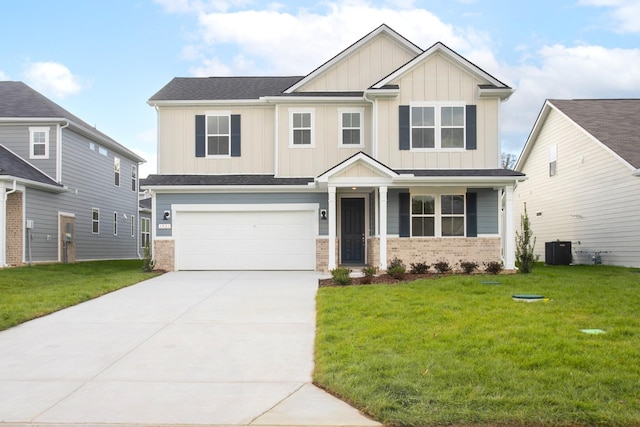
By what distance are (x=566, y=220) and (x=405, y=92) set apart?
9.68m

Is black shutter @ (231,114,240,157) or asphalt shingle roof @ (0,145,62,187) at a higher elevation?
black shutter @ (231,114,240,157)

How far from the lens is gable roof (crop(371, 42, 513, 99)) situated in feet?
59.2

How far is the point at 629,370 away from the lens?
6.22 metres

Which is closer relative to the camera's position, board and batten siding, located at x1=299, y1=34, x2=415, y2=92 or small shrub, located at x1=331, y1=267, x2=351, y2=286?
small shrub, located at x1=331, y1=267, x2=351, y2=286

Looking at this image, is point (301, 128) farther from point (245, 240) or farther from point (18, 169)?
point (18, 169)

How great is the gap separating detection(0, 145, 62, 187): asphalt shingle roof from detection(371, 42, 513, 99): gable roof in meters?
12.6

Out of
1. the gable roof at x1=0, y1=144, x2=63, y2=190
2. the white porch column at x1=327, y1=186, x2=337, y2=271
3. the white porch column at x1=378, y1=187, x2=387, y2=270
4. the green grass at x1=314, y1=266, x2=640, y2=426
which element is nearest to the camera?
the green grass at x1=314, y1=266, x2=640, y2=426

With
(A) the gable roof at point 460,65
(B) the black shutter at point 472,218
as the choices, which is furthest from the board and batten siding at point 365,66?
(B) the black shutter at point 472,218

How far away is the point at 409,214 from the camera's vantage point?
1830 centimetres

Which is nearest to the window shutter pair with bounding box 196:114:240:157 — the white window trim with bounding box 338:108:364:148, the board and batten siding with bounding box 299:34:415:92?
the board and batten siding with bounding box 299:34:415:92

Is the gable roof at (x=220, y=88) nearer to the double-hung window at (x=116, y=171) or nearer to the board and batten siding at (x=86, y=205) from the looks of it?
the board and batten siding at (x=86, y=205)

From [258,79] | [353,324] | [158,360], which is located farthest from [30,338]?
[258,79]

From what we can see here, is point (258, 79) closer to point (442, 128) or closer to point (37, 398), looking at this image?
point (442, 128)

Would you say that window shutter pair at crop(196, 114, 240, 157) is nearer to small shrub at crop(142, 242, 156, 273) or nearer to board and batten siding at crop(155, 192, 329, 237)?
board and batten siding at crop(155, 192, 329, 237)
